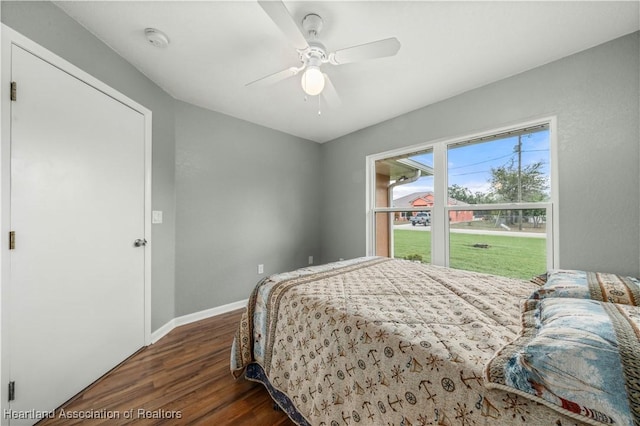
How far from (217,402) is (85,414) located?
0.75m

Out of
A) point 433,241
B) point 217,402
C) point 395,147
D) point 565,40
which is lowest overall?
point 217,402

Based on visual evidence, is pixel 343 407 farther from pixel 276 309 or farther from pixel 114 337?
pixel 114 337

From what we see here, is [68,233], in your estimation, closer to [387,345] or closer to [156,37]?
[156,37]

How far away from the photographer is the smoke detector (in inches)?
63.6

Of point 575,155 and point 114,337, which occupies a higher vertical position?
point 575,155

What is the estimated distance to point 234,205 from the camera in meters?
3.01

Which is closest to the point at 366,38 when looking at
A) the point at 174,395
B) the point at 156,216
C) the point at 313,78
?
the point at 313,78

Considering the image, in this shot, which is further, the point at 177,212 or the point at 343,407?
the point at 177,212

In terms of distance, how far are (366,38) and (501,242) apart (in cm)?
226

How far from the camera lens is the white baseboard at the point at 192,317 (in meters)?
2.25

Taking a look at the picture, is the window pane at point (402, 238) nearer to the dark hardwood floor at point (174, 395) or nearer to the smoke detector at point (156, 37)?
the dark hardwood floor at point (174, 395)

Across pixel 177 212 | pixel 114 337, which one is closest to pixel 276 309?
pixel 114 337

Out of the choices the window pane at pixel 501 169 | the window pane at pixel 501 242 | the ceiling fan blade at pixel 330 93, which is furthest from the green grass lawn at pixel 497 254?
the ceiling fan blade at pixel 330 93

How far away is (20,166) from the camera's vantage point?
4.10 ft
